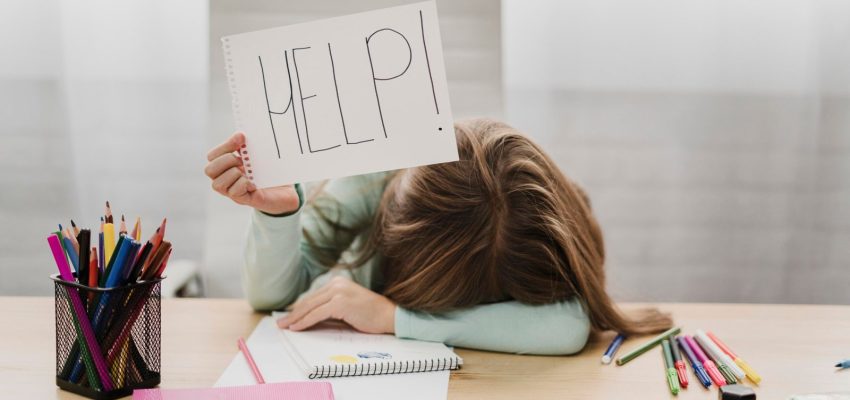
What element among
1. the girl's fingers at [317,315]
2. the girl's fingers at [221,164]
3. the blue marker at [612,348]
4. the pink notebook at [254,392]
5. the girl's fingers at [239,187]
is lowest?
the blue marker at [612,348]

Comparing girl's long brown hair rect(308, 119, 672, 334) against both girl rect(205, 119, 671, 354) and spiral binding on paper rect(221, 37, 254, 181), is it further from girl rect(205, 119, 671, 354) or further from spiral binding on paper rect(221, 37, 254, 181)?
spiral binding on paper rect(221, 37, 254, 181)

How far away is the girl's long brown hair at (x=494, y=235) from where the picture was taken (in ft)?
2.72

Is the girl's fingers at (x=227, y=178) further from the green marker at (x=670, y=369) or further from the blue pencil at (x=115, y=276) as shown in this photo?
the green marker at (x=670, y=369)

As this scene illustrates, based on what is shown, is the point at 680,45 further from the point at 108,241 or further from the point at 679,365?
the point at 108,241

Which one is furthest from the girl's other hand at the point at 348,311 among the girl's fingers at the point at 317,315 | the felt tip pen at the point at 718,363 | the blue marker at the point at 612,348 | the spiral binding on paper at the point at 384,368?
the felt tip pen at the point at 718,363

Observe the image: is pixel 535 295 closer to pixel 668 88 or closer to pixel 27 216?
pixel 668 88

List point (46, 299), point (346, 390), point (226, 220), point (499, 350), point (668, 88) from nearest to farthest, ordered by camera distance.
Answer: point (346, 390) → point (499, 350) → point (46, 299) → point (226, 220) → point (668, 88)

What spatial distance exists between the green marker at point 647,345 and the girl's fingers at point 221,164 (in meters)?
0.47

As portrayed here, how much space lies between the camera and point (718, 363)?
77cm

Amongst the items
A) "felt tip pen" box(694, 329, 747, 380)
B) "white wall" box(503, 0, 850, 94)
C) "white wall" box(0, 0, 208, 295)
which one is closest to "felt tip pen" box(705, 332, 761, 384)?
"felt tip pen" box(694, 329, 747, 380)

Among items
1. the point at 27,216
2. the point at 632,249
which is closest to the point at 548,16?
the point at 632,249

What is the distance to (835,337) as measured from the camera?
0.89 metres

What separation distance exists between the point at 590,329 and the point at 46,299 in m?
0.72

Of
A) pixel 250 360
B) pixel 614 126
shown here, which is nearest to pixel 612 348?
pixel 250 360
